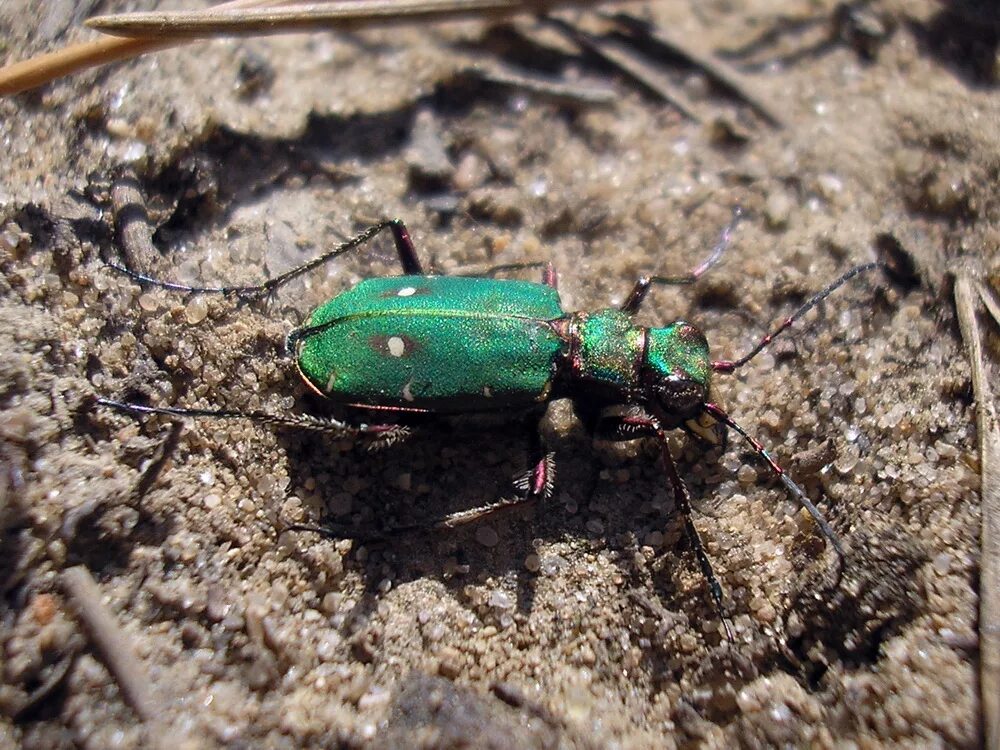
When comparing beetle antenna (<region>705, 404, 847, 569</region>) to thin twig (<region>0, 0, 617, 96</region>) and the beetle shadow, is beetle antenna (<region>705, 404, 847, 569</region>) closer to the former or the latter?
the beetle shadow

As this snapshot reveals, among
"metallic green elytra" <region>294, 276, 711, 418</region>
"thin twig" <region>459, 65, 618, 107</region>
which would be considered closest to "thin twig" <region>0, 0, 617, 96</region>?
"thin twig" <region>459, 65, 618, 107</region>

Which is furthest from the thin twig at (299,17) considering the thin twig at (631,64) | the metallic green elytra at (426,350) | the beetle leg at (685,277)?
the beetle leg at (685,277)

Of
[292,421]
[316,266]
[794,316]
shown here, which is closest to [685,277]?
[794,316]

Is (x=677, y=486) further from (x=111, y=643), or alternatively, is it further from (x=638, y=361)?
(x=111, y=643)

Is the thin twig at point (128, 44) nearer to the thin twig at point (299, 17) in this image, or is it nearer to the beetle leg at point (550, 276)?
the thin twig at point (299, 17)

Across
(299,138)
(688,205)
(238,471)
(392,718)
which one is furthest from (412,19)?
(392,718)

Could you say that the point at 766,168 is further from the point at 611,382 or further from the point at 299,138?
the point at 299,138
